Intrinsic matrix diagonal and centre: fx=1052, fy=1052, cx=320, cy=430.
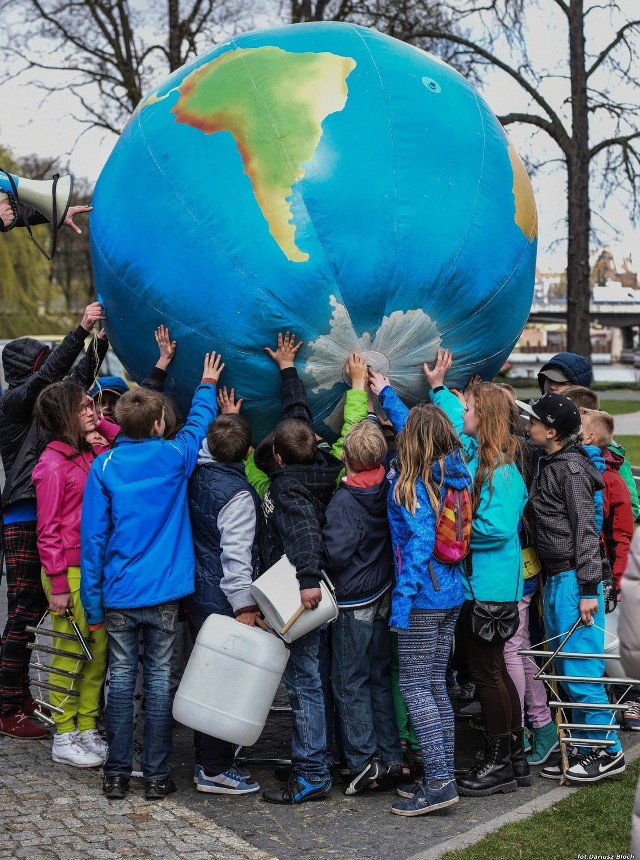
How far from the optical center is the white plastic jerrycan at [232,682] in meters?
4.38

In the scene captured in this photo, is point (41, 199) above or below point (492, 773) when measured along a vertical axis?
above

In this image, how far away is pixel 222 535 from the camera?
15.0ft

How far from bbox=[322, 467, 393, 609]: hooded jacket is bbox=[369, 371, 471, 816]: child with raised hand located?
102mm

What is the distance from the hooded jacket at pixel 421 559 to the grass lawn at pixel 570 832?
0.88 metres

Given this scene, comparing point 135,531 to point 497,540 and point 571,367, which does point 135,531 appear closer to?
point 497,540

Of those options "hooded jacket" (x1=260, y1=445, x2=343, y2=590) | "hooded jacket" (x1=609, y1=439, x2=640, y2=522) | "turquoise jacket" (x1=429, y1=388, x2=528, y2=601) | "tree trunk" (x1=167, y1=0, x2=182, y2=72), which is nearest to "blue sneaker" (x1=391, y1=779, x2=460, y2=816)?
"turquoise jacket" (x1=429, y1=388, x2=528, y2=601)

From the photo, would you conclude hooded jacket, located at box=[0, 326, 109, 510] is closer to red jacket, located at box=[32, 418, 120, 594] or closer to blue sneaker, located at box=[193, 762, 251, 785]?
red jacket, located at box=[32, 418, 120, 594]

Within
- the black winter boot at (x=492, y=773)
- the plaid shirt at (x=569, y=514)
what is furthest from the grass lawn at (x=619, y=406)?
the black winter boot at (x=492, y=773)

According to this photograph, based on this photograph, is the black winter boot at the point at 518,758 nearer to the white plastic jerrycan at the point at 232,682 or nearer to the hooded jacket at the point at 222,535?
the white plastic jerrycan at the point at 232,682

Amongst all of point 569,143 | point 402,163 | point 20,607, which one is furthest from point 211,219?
point 569,143

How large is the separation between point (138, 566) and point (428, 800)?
1544mm

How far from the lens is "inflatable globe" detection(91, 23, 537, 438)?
4367 mm

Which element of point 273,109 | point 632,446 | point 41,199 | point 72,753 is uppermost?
point 273,109

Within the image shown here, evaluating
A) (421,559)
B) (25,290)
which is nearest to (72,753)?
(421,559)
